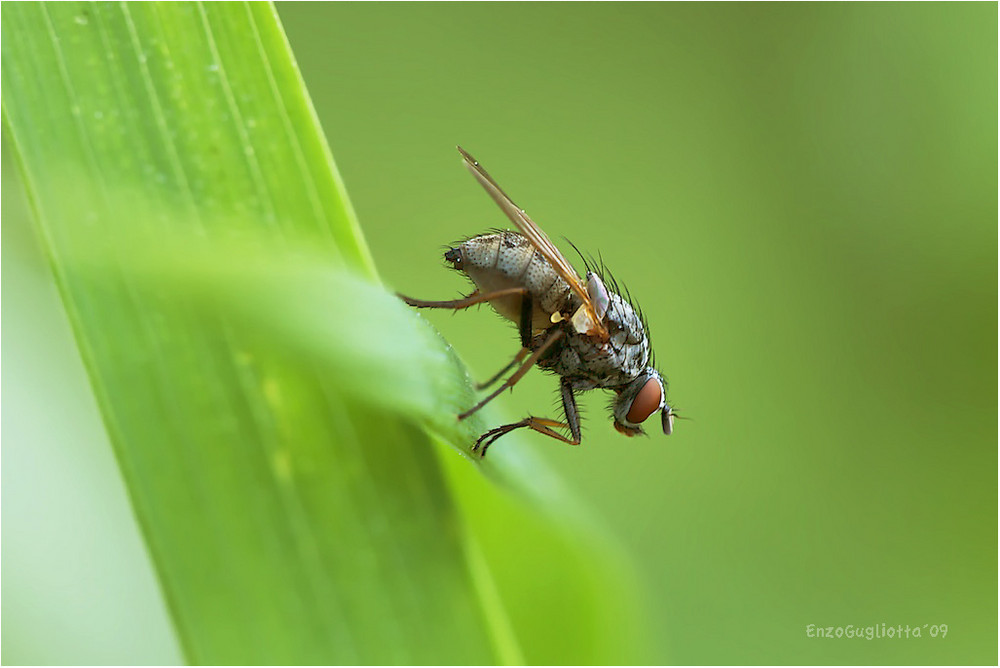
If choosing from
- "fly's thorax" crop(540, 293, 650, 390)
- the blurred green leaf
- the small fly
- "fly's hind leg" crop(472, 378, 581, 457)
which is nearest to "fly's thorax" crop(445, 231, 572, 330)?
the small fly

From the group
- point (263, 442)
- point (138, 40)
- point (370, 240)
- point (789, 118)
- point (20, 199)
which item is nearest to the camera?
point (263, 442)

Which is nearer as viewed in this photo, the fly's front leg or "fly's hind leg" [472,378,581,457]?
the fly's front leg

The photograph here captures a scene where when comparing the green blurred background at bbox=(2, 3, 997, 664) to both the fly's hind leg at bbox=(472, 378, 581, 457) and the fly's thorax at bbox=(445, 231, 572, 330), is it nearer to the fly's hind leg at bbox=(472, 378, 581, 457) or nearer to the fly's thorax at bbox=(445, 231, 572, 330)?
the fly's hind leg at bbox=(472, 378, 581, 457)

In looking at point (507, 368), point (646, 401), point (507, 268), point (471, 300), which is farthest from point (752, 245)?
point (507, 368)

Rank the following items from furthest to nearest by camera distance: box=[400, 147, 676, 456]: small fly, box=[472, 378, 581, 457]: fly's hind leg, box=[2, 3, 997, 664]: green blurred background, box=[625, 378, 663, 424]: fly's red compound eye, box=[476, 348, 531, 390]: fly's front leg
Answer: box=[2, 3, 997, 664]: green blurred background → box=[625, 378, 663, 424]: fly's red compound eye → box=[400, 147, 676, 456]: small fly → box=[472, 378, 581, 457]: fly's hind leg → box=[476, 348, 531, 390]: fly's front leg

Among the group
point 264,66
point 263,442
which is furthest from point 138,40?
point 263,442

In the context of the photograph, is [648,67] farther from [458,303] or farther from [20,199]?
[20,199]
